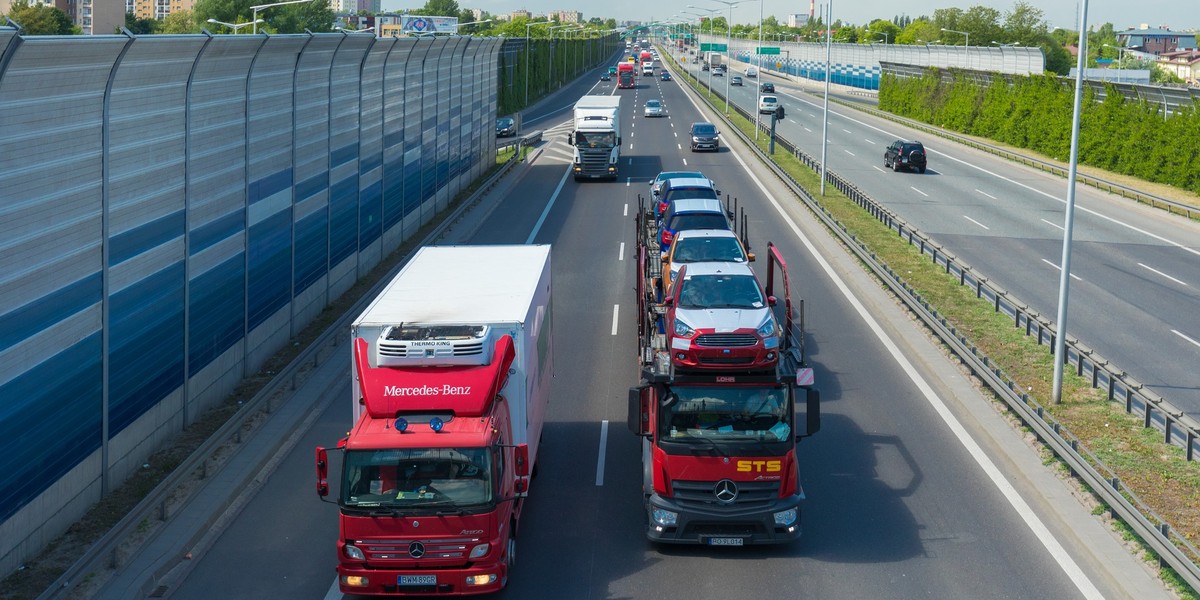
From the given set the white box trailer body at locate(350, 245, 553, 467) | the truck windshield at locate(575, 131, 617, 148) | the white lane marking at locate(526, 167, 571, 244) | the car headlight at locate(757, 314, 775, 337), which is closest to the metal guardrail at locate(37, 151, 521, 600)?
the white box trailer body at locate(350, 245, 553, 467)

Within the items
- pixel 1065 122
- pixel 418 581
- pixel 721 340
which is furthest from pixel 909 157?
pixel 418 581

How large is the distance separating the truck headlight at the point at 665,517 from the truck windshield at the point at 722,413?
831 mm

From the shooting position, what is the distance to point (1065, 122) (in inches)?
2442

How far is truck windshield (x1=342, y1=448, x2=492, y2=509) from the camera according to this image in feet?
37.7

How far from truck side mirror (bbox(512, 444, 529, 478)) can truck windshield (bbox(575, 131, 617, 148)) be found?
126ft

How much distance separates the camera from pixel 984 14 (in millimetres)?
Result: 169500

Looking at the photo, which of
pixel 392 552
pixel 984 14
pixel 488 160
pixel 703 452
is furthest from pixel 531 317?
pixel 984 14

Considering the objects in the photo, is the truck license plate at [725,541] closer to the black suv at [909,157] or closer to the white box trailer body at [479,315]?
the white box trailer body at [479,315]

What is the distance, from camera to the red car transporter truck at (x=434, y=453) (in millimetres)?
11516

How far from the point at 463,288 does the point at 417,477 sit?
4190 mm

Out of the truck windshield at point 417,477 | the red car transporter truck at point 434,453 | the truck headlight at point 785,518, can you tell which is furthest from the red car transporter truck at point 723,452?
the truck windshield at point 417,477

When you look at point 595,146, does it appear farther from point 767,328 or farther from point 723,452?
point 723,452

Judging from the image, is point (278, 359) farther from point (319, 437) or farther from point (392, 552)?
point (392, 552)

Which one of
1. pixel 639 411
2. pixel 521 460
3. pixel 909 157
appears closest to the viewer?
pixel 521 460
